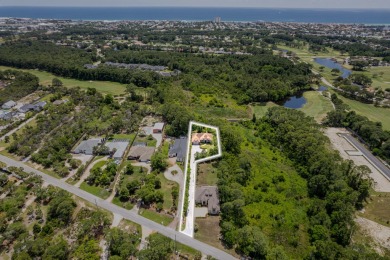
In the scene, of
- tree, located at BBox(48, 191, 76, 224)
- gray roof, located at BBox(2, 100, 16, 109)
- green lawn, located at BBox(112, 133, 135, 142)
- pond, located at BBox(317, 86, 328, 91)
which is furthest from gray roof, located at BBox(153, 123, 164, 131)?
pond, located at BBox(317, 86, 328, 91)

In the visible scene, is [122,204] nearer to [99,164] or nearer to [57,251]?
[57,251]

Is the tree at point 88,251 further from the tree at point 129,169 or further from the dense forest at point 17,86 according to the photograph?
the dense forest at point 17,86

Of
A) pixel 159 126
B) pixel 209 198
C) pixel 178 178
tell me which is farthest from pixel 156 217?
pixel 159 126

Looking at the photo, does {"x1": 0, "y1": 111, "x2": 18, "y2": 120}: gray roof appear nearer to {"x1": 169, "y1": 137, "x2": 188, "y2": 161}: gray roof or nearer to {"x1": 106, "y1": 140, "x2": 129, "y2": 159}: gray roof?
{"x1": 106, "y1": 140, "x2": 129, "y2": 159}: gray roof

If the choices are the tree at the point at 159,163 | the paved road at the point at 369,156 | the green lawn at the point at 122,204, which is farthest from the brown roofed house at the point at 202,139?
the paved road at the point at 369,156

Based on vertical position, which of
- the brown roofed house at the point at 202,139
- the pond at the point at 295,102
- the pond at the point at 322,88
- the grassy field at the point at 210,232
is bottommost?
the grassy field at the point at 210,232

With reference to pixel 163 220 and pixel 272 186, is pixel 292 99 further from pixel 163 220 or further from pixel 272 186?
pixel 163 220
